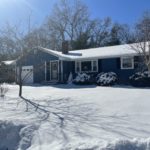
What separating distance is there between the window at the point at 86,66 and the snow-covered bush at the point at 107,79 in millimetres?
3255

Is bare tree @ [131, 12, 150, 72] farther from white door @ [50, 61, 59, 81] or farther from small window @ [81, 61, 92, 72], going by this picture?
white door @ [50, 61, 59, 81]

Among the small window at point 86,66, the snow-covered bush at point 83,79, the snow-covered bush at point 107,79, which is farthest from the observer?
the small window at point 86,66

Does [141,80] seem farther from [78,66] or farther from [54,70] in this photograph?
[54,70]

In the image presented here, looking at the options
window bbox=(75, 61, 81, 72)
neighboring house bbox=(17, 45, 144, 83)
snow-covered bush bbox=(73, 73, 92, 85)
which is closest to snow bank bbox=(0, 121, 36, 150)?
neighboring house bbox=(17, 45, 144, 83)

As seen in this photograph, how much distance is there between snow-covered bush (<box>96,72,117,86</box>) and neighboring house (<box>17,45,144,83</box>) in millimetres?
1255

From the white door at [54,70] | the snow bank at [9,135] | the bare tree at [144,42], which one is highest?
the bare tree at [144,42]

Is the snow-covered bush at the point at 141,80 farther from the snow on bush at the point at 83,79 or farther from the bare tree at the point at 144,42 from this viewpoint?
the snow on bush at the point at 83,79

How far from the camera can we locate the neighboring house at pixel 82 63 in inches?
1049

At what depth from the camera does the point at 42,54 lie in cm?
3312

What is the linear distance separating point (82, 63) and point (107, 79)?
220 inches

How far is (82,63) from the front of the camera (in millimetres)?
30688

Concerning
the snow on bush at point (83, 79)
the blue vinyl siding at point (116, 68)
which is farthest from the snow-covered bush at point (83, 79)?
the blue vinyl siding at point (116, 68)

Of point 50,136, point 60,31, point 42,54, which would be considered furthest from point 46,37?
point 50,136

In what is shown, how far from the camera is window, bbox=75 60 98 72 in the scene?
2950 centimetres
